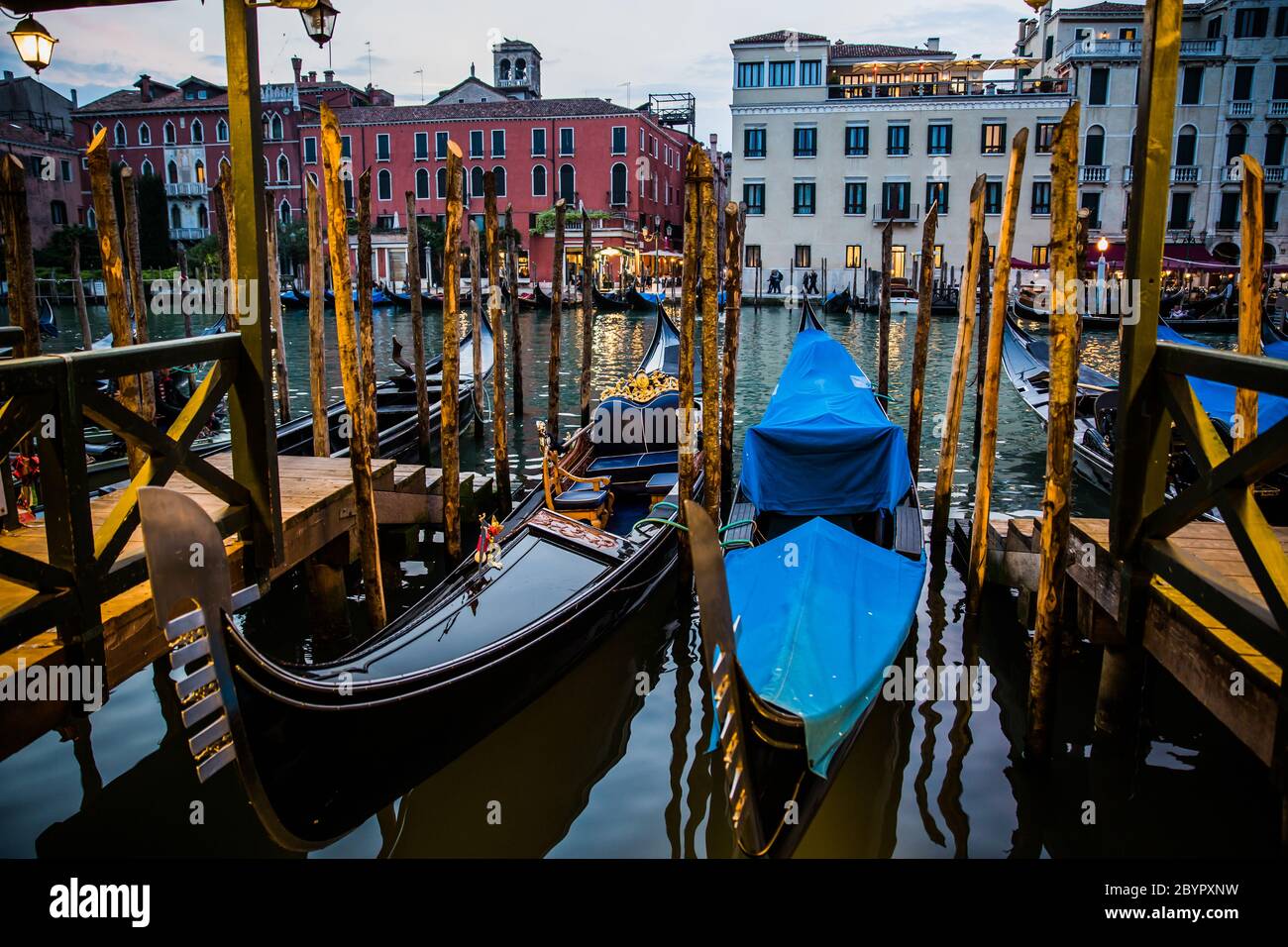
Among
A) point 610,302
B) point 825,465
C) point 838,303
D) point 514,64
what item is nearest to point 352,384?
point 825,465

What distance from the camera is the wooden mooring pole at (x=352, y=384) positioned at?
3902 millimetres

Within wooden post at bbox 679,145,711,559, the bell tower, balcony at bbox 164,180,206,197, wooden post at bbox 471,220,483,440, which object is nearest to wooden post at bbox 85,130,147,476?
wooden post at bbox 679,145,711,559

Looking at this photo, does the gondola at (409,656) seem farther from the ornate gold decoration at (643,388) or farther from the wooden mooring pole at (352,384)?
the ornate gold decoration at (643,388)

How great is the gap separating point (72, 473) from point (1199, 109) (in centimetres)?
2764

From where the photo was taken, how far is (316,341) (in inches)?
248

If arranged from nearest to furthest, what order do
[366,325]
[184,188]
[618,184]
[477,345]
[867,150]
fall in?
[366,325]
[477,345]
[867,150]
[618,184]
[184,188]

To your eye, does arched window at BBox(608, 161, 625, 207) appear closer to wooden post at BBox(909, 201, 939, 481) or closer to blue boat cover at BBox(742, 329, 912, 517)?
wooden post at BBox(909, 201, 939, 481)

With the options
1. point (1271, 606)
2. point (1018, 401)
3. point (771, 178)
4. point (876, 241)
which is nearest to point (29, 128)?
point (771, 178)

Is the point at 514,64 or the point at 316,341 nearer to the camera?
the point at 316,341

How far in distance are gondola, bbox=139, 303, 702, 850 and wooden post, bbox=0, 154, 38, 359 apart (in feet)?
6.15

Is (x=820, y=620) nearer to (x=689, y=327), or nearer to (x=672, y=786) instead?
(x=672, y=786)

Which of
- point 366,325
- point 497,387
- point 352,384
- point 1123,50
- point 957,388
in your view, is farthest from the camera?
point 1123,50

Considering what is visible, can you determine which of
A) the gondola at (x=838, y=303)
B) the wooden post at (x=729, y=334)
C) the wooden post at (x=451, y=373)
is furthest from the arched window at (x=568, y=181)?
the wooden post at (x=451, y=373)

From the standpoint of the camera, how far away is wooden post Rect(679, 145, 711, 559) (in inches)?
189
